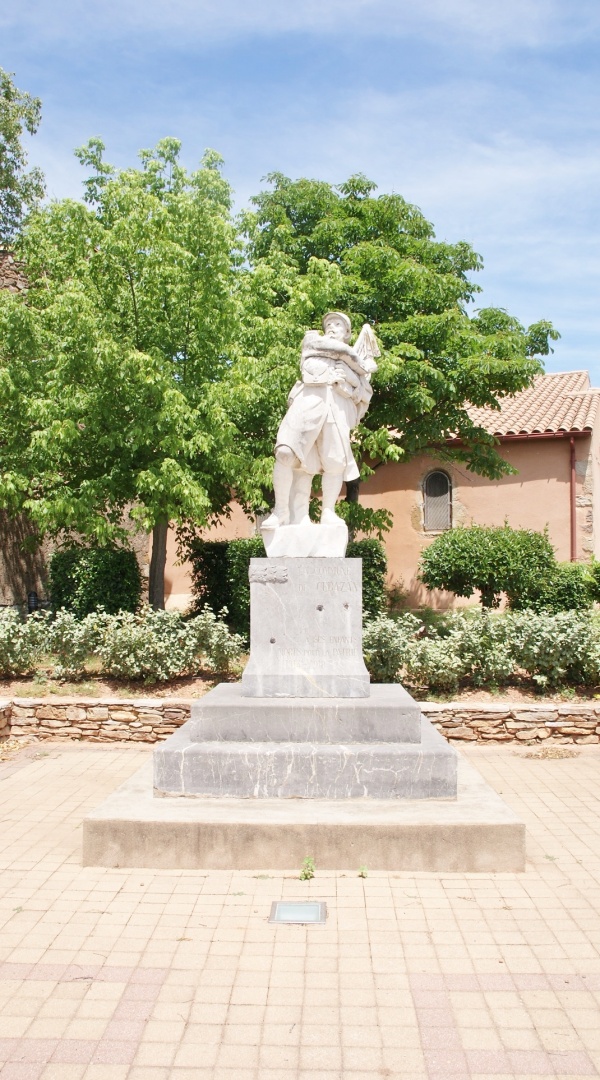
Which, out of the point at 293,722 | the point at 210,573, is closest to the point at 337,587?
the point at 293,722

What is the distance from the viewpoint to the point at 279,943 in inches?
148

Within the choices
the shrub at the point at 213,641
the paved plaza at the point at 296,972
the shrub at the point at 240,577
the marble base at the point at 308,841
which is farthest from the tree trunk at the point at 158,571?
the marble base at the point at 308,841

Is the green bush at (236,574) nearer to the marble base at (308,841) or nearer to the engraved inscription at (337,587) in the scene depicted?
the engraved inscription at (337,587)

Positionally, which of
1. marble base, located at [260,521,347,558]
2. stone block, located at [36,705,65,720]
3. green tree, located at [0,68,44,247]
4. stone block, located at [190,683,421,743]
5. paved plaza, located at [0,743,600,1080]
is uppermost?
green tree, located at [0,68,44,247]

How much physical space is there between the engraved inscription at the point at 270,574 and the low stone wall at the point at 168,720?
2847mm

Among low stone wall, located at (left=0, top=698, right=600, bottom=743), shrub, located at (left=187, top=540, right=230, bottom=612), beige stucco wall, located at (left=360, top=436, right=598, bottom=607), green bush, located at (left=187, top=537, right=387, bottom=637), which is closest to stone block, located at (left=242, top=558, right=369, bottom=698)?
low stone wall, located at (left=0, top=698, right=600, bottom=743)

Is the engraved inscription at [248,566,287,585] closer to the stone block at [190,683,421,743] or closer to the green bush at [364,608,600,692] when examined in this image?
the stone block at [190,683,421,743]

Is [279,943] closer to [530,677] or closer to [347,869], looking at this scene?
[347,869]

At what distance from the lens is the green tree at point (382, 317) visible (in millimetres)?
10484

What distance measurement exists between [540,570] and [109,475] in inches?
256

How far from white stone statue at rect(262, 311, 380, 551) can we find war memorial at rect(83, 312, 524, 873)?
11mm

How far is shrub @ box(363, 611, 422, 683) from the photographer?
865cm

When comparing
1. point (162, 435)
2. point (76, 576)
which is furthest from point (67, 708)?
point (162, 435)

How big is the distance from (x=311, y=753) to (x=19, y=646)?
511 cm
